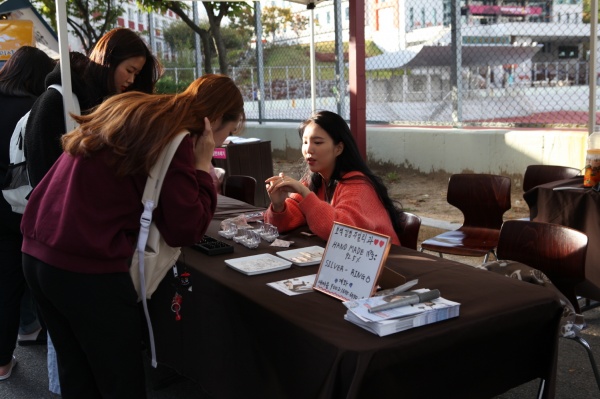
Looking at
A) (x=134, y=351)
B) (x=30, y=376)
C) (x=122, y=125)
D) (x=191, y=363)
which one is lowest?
(x=30, y=376)

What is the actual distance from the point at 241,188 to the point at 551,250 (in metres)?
2.14

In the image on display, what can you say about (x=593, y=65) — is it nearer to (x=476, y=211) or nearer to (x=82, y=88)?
(x=476, y=211)

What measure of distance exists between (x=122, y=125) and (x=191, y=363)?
0.90 meters

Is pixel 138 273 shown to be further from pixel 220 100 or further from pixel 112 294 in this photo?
pixel 220 100

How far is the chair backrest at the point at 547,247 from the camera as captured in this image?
2.57 m

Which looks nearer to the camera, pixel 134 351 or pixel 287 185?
pixel 134 351

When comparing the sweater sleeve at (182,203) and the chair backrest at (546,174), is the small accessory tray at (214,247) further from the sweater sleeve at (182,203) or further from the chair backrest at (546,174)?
the chair backrest at (546,174)

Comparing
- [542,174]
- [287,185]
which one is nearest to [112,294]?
[287,185]

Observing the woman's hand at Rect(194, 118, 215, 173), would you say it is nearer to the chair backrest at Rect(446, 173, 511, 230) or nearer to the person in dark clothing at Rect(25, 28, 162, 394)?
the person in dark clothing at Rect(25, 28, 162, 394)

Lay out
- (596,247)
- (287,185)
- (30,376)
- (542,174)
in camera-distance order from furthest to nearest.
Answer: (542,174) < (596,247) < (30,376) < (287,185)

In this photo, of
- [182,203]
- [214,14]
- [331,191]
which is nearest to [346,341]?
[182,203]

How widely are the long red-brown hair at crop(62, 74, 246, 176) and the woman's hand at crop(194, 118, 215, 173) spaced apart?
0.03m

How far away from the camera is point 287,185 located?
2.63m

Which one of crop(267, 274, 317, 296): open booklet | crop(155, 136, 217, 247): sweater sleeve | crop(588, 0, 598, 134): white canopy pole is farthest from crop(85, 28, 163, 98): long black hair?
crop(588, 0, 598, 134): white canopy pole
